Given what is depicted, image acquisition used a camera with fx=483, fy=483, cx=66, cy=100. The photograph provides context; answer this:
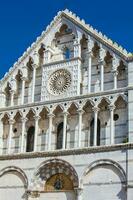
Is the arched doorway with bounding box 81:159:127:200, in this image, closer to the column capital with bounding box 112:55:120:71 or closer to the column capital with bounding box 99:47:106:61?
the column capital with bounding box 112:55:120:71

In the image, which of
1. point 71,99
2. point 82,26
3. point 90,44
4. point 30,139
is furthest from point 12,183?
point 82,26

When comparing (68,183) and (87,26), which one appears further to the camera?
(87,26)

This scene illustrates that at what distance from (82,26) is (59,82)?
8.84ft

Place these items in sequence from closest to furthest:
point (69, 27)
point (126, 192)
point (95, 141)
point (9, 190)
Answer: point (126, 192)
point (95, 141)
point (9, 190)
point (69, 27)

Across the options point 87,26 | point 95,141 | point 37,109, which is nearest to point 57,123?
point 37,109

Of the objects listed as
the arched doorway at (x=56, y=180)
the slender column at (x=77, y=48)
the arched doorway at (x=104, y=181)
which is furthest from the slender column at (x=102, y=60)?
the arched doorway at (x=56, y=180)

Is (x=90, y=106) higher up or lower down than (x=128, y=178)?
higher up

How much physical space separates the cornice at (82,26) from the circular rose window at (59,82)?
201 cm

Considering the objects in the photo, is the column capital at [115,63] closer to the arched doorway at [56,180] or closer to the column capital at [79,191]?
the arched doorway at [56,180]

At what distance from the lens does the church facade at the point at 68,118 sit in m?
18.6

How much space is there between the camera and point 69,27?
72.2 feet

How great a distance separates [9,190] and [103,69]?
645 centimetres

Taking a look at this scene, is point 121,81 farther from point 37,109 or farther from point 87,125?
point 37,109

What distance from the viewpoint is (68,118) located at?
20531mm
